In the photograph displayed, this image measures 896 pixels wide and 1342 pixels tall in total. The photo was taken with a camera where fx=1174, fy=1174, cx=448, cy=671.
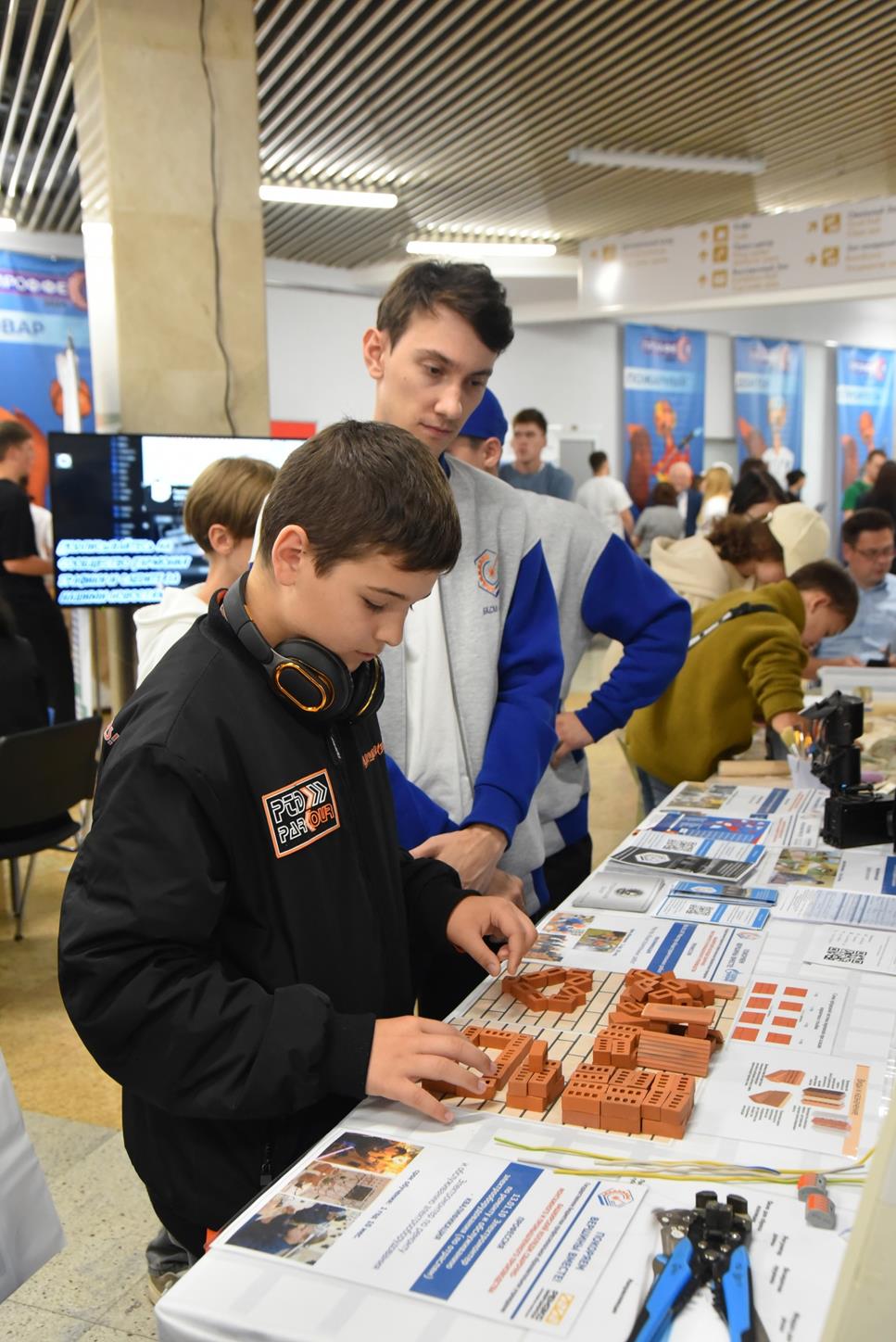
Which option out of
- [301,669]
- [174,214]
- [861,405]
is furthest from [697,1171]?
[861,405]

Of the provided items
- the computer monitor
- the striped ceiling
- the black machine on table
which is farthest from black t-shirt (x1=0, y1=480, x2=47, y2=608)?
the black machine on table

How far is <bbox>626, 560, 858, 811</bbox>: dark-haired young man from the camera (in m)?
3.09

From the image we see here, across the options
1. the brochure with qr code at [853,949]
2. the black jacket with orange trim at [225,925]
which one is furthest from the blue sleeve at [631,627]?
the black jacket with orange trim at [225,925]

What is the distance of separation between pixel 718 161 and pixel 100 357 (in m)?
5.26

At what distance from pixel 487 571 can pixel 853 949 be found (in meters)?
0.75

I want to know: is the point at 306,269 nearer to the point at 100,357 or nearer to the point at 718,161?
the point at 718,161

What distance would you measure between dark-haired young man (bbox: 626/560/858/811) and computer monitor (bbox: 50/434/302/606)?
5.64 ft

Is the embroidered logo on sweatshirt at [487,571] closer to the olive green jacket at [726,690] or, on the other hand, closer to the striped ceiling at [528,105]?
the olive green jacket at [726,690]

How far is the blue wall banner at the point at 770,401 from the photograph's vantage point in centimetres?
1413

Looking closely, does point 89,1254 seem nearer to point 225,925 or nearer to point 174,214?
point 225,925

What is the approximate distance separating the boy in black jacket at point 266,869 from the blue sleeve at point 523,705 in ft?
1.22

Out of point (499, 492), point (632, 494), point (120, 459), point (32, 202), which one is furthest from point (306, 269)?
point (499, 492)

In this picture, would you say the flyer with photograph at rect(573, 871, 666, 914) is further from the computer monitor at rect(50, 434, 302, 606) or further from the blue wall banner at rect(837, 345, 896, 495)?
the blue wall banner at rect(837, 345, 896, 495)

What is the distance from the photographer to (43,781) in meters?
3.66
